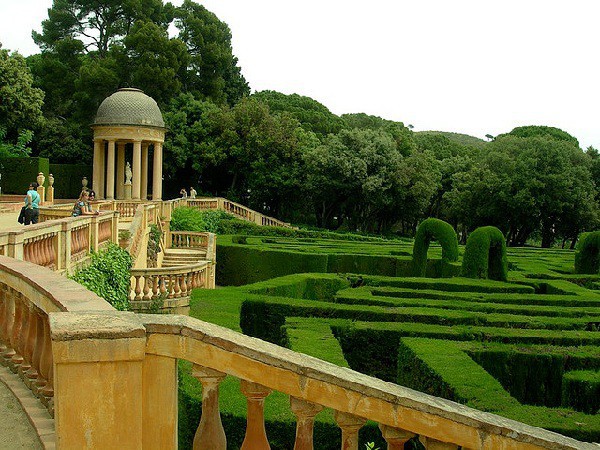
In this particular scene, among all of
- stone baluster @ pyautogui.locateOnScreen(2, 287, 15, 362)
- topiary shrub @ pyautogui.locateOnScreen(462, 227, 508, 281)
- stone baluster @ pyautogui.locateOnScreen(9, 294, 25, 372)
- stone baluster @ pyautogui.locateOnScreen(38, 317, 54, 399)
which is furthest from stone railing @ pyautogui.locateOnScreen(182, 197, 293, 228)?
stone baluster @ pyautogui.locateOnScreen(38, 317, 54, 399)

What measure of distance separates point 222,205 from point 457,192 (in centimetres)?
1832

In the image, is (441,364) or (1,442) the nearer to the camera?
(1,442)

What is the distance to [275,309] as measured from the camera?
525 inches

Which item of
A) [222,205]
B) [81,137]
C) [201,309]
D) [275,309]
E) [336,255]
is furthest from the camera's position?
[81,137]

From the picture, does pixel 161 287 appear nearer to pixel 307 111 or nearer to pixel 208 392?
pixel 208 392

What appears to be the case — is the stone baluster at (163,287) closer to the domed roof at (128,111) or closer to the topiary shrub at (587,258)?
the topiary shrub at (587,258)

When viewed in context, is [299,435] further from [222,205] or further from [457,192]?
[457,192]

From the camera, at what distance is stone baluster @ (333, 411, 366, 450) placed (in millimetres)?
3676

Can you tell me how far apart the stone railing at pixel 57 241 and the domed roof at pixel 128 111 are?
Result: 26442 millimetres

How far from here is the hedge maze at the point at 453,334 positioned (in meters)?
7.32

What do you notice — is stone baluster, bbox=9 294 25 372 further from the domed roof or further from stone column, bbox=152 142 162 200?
stone column, bbox=152 142 162 200

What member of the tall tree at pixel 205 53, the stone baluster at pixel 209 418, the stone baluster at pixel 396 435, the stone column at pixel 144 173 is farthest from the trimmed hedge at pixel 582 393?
the tall tree at pixel 205 53

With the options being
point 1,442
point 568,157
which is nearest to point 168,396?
point 1,442

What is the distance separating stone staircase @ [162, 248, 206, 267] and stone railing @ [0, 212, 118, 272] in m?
10.2
